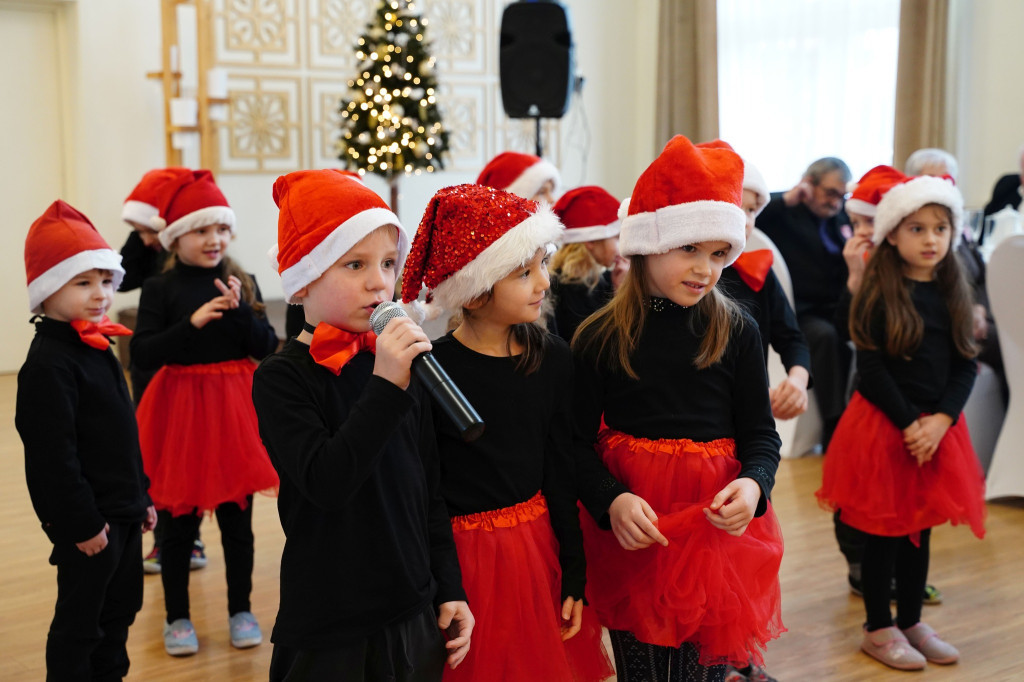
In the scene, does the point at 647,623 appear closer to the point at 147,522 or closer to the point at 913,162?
the point at 147,522

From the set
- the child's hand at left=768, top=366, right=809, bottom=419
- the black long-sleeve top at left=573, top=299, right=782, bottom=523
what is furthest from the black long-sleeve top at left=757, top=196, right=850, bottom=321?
the black long-sleeve top at left=573, top=299, right=782, bottom=523

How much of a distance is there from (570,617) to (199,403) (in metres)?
1.48

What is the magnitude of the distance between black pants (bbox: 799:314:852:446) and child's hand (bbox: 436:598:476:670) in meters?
3.50

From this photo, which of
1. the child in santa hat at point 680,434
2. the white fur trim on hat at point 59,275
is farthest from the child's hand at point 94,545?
the child in santa hat at point 680,434

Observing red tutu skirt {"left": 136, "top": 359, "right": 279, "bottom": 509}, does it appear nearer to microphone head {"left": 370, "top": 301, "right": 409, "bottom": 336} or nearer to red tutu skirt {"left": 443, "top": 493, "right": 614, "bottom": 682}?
red tutu skirt {"left": 443, "top": 493, "right": 614, "bottom": 682}

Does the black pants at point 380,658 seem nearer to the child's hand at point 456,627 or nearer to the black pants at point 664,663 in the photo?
the child's hand at point 456,627

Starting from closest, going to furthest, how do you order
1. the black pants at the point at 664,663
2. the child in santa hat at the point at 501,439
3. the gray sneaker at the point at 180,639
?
the child in santa hat at the point at 501,439
the black pants at the point at 664,663
the gray sneaker at the point at 180,639

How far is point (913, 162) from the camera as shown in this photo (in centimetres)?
484

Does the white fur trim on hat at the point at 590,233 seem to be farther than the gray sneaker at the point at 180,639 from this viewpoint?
Yes

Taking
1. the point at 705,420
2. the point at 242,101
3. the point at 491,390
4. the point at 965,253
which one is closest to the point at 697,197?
the point at 705,420

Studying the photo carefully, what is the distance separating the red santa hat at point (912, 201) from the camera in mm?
2582

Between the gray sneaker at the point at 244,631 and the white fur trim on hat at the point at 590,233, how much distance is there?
1404mm

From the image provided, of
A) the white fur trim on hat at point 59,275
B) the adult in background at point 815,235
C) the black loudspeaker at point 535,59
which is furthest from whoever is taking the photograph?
the black loudspeaker at point 535,59

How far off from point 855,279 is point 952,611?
1023 mm
